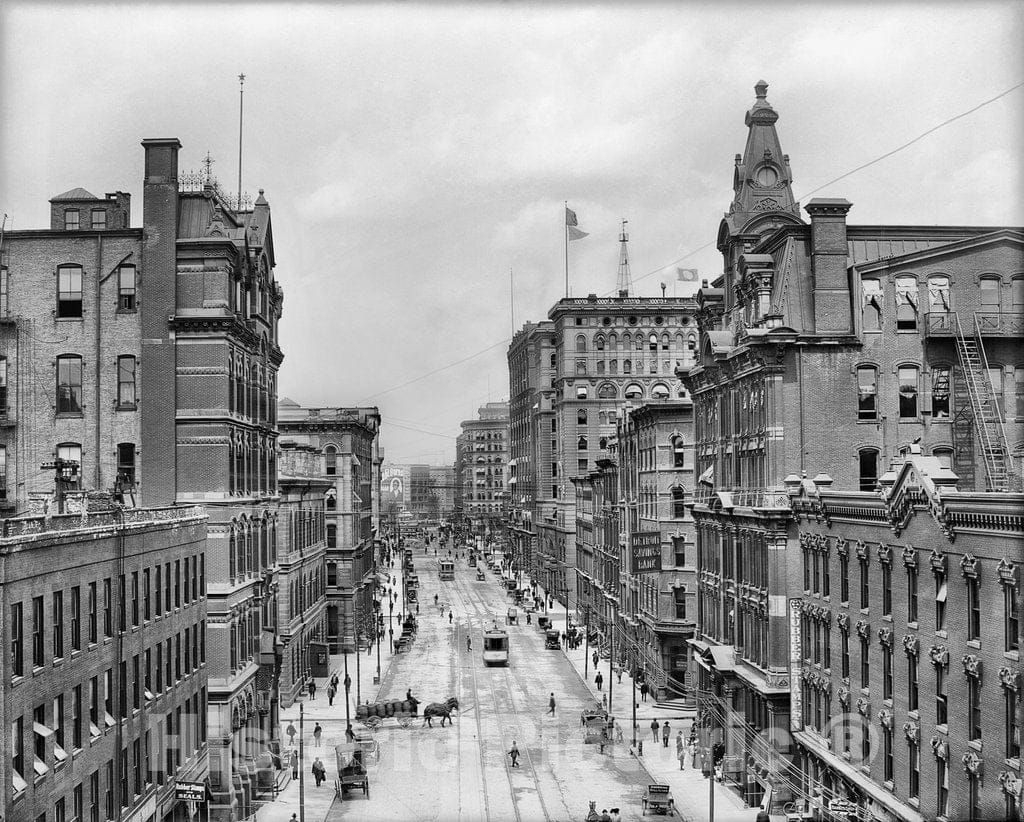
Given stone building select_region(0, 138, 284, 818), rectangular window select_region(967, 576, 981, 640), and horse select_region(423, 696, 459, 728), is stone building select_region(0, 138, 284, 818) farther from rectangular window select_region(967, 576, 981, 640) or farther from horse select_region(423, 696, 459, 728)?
rectangular window select_region(967, 576, 981, 640)

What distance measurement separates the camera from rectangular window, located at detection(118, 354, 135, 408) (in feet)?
169

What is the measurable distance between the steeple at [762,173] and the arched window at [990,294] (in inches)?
411

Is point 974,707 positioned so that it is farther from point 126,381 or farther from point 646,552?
point 646,552

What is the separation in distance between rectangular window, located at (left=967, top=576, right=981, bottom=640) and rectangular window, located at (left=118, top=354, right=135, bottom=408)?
34973 mm

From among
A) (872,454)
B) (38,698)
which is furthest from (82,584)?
(872,454)

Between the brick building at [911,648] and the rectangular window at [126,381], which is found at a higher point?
the rectangular window at [126,381]

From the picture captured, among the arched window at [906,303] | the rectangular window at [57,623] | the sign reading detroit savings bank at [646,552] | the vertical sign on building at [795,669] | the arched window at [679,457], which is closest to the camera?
the rectangular window at [57,623]

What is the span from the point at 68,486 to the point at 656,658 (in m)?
41.1

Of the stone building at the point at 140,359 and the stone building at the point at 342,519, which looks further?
the stone building at the point at 342,519

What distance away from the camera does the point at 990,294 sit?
166 feet

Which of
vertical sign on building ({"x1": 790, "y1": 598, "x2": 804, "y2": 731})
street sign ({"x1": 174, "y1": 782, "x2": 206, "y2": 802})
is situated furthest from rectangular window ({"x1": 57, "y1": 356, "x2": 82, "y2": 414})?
vertical sign on building ({"x1": 790, "y1": 598, "x2": 804, "y2": 731})

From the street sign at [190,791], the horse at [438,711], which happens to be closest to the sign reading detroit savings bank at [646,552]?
the horse at [438,711]

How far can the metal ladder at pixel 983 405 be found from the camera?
47.8 metres

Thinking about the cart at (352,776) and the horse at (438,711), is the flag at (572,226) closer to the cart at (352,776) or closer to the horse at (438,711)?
the horse at (438,711)
